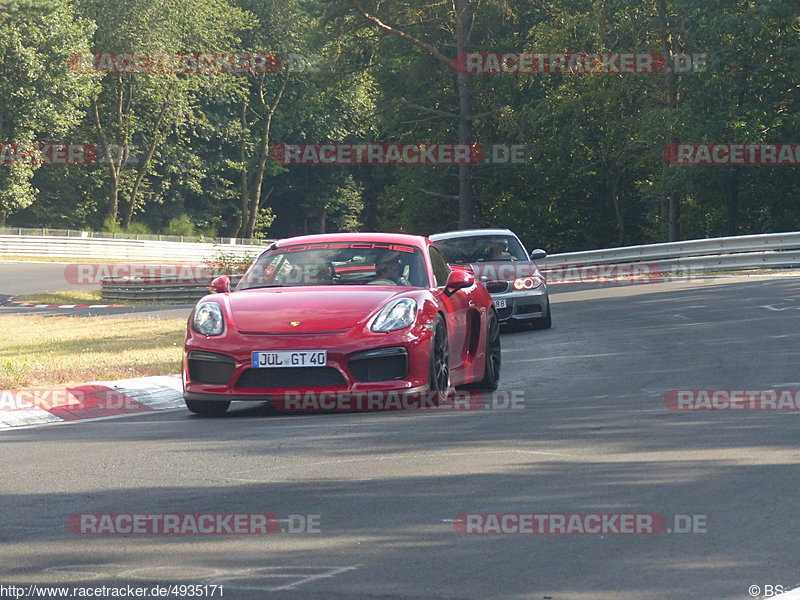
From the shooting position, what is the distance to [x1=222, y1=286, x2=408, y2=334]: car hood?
29.3 ft

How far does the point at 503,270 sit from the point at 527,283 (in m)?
0.54

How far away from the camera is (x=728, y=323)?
16312 mm

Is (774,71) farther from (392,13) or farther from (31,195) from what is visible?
(31,195)

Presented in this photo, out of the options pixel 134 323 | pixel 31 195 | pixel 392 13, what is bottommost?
pixel 134 323

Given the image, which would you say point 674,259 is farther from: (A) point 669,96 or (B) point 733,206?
(A) point 669,96

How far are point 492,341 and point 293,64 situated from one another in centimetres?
6741

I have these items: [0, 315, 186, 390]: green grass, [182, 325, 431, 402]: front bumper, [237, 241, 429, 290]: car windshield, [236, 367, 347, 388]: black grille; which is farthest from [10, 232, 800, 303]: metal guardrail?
[236, 367, 347, 388]: black grille

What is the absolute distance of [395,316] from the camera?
29.9 feet

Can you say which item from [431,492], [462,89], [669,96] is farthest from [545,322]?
[462,89]

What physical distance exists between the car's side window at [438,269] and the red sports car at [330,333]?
47 mm

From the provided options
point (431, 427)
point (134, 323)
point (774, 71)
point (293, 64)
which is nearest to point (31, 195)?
point (293, 64)

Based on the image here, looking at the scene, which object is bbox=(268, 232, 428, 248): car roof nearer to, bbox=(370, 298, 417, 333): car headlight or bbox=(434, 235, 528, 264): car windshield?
bbox=(370, 298, 417, 333): car headlight

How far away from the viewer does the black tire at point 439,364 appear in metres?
9.20

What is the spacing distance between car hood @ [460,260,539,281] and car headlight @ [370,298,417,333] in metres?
8.17
